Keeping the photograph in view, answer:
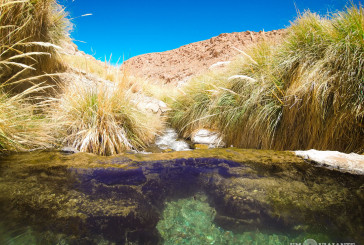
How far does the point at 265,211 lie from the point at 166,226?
607 millimetres

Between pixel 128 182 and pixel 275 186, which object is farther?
pixel 128 182

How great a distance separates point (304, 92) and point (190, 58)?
1168 cm

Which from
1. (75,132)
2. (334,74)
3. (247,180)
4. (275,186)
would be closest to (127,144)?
(75,132)

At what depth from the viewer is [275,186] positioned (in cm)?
164

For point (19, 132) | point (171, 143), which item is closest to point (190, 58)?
point (171, 143)

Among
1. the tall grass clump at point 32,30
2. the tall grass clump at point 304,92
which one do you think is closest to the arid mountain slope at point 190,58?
the tall grass clump at point 32,30

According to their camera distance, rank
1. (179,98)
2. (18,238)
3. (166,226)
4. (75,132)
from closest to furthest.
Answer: (18,238)
(166,226)
(75,132)
(179,98)

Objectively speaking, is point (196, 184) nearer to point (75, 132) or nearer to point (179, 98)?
point (75, 132)

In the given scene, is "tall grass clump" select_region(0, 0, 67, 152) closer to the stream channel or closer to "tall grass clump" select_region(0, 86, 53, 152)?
"tall grass clump" select_region(0, 86, 53, 152)

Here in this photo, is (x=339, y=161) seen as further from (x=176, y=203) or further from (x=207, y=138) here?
(x=207, y=138)

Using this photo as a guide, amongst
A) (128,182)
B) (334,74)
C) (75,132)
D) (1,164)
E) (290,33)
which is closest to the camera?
(128,182)

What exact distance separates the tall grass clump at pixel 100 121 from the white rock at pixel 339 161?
93.3 inches

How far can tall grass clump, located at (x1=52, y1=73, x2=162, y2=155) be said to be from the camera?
3.03 m

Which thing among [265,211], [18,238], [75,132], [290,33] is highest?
[290,33]
